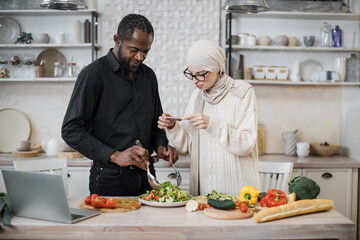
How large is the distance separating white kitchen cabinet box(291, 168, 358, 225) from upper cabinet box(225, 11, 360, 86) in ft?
3.05

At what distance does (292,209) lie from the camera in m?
1.94

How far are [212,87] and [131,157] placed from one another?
0.69 metres

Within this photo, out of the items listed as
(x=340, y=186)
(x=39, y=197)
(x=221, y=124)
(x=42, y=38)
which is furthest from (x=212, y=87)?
(x=42, y=38)

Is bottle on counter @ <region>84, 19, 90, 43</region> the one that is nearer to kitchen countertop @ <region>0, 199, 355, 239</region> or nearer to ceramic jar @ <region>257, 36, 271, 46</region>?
ceramic jar @ <region>257, 36, 271, 46</region>

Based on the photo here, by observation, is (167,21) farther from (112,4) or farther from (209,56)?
(209,56)

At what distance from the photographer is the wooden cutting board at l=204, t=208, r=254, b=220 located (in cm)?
190

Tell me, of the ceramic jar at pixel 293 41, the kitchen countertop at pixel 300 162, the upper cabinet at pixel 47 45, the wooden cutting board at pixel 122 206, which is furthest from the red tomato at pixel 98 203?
the ceramic jar at pixel 293 41

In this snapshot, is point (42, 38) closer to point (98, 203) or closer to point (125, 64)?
point (125, 64)

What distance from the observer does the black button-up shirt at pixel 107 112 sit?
2.24 meters

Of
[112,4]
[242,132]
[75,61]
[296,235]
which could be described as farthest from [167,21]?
[296,235]

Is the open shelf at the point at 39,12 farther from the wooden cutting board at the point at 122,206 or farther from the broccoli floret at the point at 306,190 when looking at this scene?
the broccoli floret at the point at 306,190

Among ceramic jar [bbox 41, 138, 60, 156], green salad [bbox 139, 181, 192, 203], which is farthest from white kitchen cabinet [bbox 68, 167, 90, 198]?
green salad [bbox 139, 181, 192, 203]

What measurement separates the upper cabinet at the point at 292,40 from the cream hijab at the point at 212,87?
166cm

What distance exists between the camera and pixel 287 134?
418 cm
